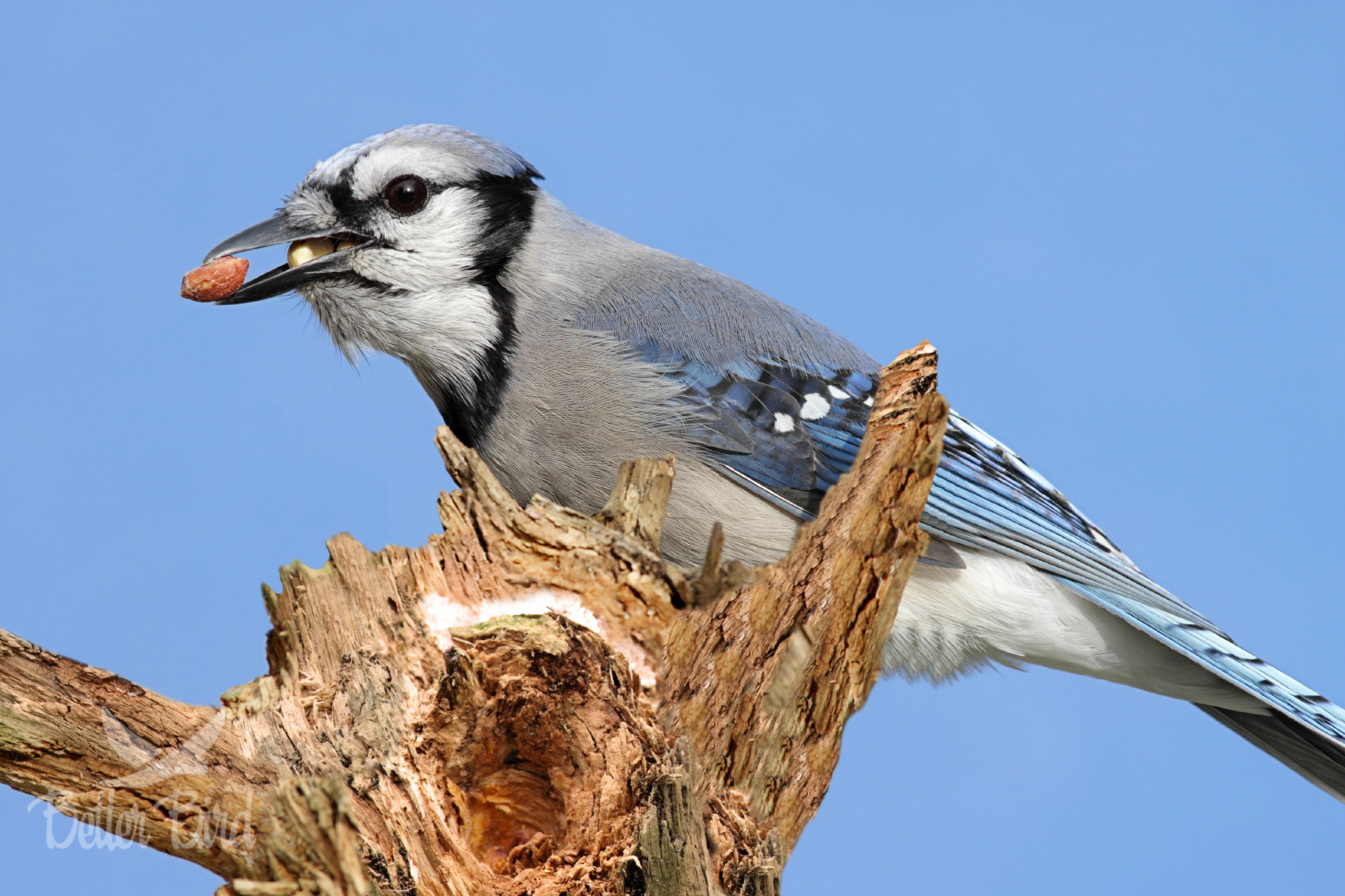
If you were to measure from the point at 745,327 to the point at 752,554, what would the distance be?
19.8 inches

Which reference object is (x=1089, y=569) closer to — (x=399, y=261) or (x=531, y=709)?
(x=531, y=709)

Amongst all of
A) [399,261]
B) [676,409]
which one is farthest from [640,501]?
[399,261]

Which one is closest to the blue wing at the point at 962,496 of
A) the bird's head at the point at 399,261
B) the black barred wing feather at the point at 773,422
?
the black barred wing feather at the point at 773,422

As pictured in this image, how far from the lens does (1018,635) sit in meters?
2.35

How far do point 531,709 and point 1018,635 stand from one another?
1124 mm

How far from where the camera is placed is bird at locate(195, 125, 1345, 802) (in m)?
2.22

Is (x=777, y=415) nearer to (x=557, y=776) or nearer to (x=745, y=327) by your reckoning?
(x=745, y=327)

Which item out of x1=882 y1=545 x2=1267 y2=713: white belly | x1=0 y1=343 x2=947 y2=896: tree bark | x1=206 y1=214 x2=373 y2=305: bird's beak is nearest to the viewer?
x1=0 y1=343 x2=947 y2=896: tree bark

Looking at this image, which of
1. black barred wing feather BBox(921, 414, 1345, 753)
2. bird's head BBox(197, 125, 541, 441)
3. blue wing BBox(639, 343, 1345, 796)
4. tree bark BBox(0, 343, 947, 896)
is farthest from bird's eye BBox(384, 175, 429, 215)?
black barred wing feather BBox(921, 414, 1345, 753)

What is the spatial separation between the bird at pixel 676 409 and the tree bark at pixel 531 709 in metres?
0.47

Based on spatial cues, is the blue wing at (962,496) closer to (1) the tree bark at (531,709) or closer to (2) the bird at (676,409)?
(2) the bird at (676,409)

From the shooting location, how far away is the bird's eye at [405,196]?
7.48ft

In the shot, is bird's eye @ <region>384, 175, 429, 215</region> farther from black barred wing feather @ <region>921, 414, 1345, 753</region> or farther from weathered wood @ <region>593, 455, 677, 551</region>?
black barred wing feather @ <region>921, 414, 1345, 753</region>

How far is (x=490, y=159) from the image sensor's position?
2.41 meters
